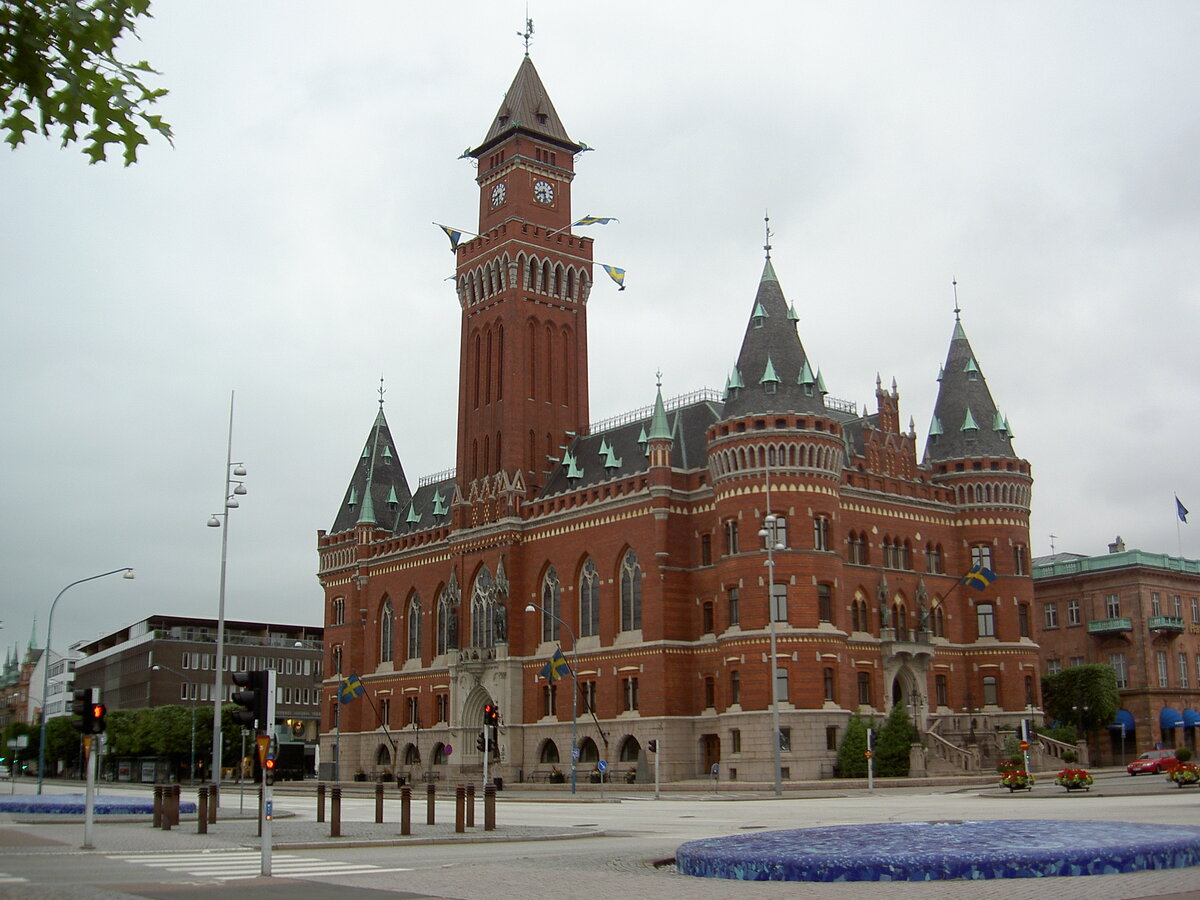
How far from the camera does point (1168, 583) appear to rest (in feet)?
298

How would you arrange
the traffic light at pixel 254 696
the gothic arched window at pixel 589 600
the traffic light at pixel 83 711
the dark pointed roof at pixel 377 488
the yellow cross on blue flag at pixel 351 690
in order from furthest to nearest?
the dark pointed roof at pixel 377 488, the yellow cross on blue flag at pixel 351 690, the gothic arched window at pixel 589 600, the traffic light at pixel 83 711, the traffic light at pixel 254 696

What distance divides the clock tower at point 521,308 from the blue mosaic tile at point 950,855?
63.4 m

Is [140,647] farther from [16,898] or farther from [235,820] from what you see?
[16,898]

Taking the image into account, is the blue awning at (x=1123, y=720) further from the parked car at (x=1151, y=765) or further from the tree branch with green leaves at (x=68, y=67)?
the tree branch with green leaves at (x=68, y=67)

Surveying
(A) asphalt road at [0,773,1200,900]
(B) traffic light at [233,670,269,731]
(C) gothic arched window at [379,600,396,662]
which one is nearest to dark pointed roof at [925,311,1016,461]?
(A) asphalt road at [0,773,1200,900]

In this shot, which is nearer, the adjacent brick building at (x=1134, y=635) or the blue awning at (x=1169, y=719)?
the blue awning at (x=1169, y=719)

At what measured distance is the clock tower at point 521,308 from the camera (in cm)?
8431

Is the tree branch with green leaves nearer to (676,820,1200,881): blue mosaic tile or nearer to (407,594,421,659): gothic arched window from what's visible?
(676,820,1200,881): blue mosaic tile

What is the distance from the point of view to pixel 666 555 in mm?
71375

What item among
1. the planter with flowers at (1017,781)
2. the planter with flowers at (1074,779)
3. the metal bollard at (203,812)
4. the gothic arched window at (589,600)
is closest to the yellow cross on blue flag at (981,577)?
the gothic arched window at (589,600)

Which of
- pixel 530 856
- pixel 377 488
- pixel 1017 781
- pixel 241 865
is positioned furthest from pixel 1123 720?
pixel 241 865

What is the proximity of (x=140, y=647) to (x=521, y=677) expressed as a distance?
76.5m

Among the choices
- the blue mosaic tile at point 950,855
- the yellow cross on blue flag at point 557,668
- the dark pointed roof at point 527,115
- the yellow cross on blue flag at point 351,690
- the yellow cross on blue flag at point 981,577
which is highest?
the dark pointed roof at point 527,115

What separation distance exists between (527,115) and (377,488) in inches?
1226
